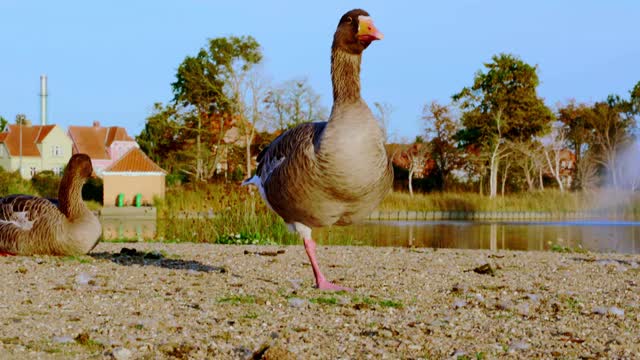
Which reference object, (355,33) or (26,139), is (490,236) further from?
(26,139)

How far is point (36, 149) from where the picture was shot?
83.2 m

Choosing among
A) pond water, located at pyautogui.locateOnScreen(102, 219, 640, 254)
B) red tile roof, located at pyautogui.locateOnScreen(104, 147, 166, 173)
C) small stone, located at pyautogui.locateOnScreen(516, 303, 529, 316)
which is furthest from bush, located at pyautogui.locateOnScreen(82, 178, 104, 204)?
small stone, located at pyautogui.locateOnScreen(516, 303, 529, 316)

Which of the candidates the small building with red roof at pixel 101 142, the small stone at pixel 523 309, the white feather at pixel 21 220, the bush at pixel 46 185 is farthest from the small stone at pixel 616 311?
the small building with red roof at pixel 101 142

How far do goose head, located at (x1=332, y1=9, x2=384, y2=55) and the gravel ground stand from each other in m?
2.35

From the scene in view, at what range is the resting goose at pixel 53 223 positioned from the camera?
9.77 metres

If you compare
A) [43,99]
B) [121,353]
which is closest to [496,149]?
[121,353]

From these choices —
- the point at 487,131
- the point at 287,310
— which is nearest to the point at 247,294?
the point at 287,310

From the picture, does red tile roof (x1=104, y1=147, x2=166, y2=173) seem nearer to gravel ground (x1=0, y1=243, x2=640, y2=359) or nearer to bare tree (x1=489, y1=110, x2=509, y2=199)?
bare tree (x1=489, y1=110, x2=509, y2=199)

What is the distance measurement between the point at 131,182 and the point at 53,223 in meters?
38.4

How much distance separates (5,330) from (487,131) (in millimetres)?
48763

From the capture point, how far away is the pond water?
18781 mm

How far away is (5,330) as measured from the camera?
5348 millimetres

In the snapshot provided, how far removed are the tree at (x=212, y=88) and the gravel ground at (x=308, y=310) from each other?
49008mm

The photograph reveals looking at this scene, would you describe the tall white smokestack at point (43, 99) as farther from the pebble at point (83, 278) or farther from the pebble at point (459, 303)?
the pebble at point (459, 303)
